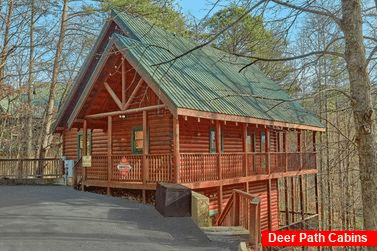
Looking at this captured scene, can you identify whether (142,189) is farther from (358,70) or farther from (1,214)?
(358,70)

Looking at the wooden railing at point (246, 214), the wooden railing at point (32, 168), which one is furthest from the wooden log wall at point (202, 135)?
the wooden railing at point (32, 168)

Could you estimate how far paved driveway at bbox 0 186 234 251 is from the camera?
838 cm

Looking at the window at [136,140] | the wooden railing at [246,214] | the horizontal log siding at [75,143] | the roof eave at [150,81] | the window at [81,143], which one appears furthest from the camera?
the window at [81,143]

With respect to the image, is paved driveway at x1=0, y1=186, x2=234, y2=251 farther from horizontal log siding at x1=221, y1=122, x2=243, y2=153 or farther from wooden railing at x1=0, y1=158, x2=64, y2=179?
wooden railing at x1=0, y1=158, x2=64, y2=179

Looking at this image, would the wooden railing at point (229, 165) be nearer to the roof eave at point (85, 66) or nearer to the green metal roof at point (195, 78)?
the green metal roof at point (195, 78)

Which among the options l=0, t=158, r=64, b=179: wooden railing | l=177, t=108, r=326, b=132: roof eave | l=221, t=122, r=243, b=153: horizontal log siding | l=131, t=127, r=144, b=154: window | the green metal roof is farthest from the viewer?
l=0, t=158, r=64, b=179: wooden railing

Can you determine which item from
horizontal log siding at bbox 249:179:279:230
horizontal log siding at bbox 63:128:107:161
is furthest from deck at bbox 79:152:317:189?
horizontal log siding at bbox 249:179:279:230

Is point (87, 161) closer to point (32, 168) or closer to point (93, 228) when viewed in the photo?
point (93, 228)

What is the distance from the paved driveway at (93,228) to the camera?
838cm

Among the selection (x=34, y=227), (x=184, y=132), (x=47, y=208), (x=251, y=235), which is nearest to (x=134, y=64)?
(x=184, y=132)

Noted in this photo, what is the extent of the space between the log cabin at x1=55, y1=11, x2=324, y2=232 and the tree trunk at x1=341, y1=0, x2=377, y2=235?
12.6 feet

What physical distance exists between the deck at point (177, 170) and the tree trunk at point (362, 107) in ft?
14.0

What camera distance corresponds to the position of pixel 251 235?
8.55 m

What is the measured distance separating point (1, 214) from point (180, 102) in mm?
7196
